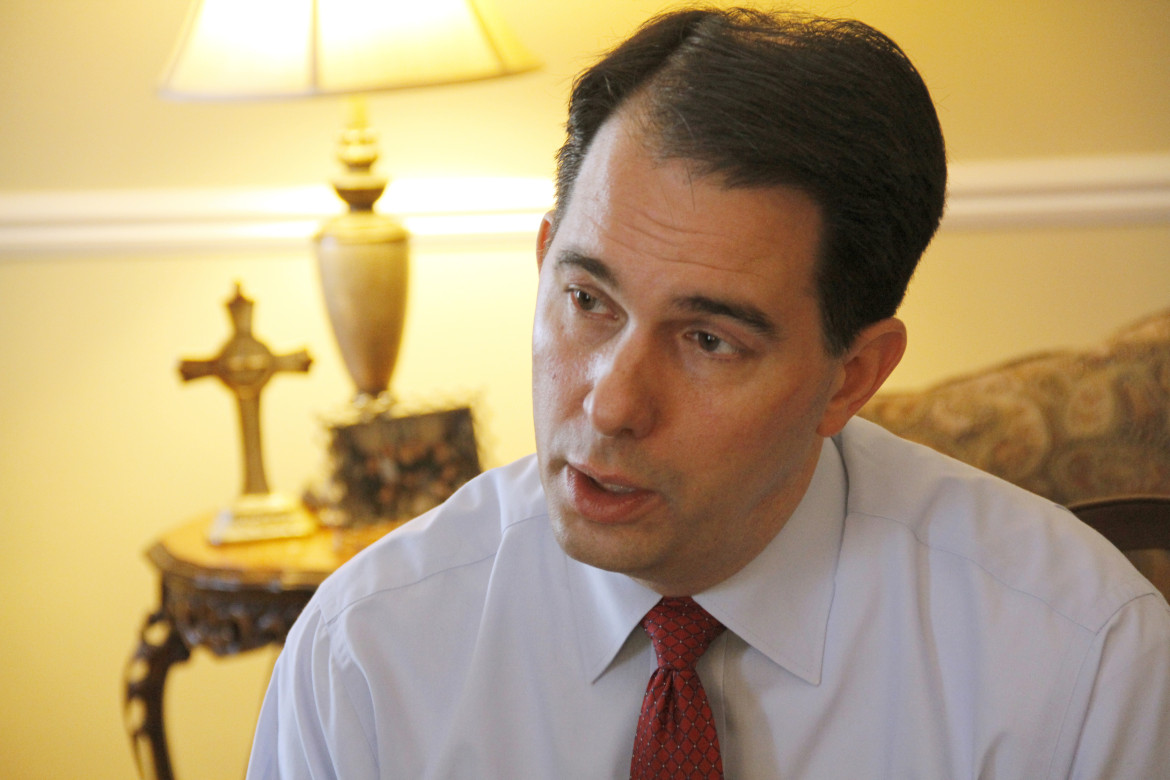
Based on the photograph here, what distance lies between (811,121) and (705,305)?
0.17 meters

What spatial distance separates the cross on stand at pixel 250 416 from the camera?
5.96 ft

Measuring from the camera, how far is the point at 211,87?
1.61 meters

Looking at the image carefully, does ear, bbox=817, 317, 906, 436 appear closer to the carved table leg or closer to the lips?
the lips

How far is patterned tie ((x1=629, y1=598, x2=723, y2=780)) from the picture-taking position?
0.98 m

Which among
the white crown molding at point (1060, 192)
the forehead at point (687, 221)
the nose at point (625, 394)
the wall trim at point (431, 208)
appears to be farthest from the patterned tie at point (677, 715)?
the white crown molding at point (1060, 192)

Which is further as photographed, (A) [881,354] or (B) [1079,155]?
(B) [1079,155]

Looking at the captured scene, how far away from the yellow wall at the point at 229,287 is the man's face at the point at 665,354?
4.24ft

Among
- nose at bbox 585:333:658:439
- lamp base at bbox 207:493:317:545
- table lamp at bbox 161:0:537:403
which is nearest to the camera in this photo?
nose at bbox 585:333:658:439

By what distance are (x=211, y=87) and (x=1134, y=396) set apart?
51.6 inches

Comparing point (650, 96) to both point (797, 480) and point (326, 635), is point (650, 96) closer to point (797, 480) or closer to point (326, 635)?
point (797, 480)

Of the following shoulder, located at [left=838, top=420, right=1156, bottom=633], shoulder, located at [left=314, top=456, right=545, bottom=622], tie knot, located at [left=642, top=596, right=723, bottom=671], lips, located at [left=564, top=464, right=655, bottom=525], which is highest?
lips, located at [left=564, top=464, right=655, bottom=525]

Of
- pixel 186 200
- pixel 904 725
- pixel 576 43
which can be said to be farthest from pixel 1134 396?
pixel 186 200

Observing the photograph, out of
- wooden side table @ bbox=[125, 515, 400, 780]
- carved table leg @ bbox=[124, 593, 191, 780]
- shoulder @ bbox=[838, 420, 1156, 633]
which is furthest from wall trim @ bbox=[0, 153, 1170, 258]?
shoulder @ bbox=[838, 420, 1156, 633]

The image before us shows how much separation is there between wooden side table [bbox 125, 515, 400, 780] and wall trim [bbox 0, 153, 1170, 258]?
699 mm
